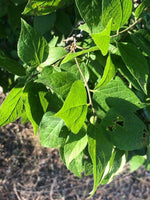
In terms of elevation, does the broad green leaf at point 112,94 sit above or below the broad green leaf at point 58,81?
below

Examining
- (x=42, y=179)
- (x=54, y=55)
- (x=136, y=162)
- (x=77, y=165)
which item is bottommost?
(x=42, y=179)

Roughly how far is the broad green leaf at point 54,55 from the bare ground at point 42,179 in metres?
1.80

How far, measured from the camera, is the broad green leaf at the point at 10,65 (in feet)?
2.37

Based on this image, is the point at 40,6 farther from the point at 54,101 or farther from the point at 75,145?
the point at 75,145

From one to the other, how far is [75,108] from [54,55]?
8.6 inches

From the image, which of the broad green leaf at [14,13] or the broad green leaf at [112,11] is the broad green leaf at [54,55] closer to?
the broad green leaf at [112,11]

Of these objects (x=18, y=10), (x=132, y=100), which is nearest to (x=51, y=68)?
(x=132, y=100)

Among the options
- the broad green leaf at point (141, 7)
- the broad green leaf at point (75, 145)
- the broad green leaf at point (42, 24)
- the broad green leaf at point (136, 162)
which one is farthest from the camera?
the broad green leaf at point (136, 162)

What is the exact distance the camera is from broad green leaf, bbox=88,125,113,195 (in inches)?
24.5

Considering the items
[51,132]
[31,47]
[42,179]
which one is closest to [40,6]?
[31,47]

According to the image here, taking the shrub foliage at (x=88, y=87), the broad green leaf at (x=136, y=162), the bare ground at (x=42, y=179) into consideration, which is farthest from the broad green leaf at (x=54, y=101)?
the bare ground at (x=42, y=179)

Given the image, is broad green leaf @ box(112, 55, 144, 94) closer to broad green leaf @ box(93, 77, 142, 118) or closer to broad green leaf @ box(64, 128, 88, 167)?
broad green leaf @ box(93, 77, 142, 118)

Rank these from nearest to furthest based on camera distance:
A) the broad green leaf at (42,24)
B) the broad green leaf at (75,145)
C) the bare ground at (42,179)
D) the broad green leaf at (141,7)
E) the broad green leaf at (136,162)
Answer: the broad green leaf at (141,7) < the broad green leaf at (75,145) < the broad green leaf at (42,24) < the broad green leaf at (136,162) < the bare ground at (42,179)

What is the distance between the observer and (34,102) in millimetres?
766
